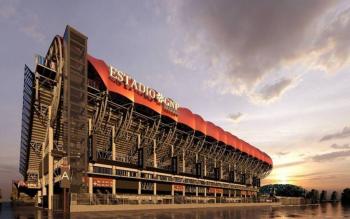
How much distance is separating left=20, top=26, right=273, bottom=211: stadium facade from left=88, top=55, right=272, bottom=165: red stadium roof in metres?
0.24

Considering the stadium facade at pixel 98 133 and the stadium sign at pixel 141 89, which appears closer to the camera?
the stadium facade at pixel 98 133

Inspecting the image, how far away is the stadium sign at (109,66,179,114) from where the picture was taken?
80375 mm

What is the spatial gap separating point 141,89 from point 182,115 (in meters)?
24.8

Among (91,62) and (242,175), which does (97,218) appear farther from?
(242,175)

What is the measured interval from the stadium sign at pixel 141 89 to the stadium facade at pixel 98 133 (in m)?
0.23

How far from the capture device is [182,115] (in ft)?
360

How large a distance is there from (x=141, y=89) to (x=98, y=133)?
14908mm

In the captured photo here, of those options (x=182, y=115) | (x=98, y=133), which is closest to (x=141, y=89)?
(x=98, y=133)

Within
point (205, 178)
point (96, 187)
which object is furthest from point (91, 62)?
point (205, 178)

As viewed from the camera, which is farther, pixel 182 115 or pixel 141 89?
pixel 182 115

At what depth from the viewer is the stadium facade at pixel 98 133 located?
231 feet

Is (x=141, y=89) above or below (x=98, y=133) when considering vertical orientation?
above

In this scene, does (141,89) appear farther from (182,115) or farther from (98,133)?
(182,115)

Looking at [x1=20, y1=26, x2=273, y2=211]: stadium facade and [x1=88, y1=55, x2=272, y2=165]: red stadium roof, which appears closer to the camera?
[x1=20, y1=26, x2=273, y2=211]: stadium facade
